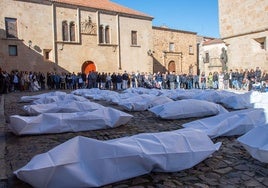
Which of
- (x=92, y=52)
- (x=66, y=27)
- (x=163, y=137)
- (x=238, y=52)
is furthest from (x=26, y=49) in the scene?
(x=163, y=137)

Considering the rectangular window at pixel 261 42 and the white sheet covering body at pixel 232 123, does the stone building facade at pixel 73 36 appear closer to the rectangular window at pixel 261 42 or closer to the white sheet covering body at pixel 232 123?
the rectangular window at pixel 261 42

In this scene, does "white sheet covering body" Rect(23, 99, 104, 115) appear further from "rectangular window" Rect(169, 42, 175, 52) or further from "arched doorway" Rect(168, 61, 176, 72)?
"rectangular window" Rect(169, 42, 175, 52)

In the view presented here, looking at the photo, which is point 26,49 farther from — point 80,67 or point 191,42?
point 191,42

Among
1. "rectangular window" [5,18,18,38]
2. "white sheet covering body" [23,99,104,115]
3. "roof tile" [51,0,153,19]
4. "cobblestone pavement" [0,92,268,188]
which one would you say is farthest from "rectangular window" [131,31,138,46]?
"cobblestone pavement" [0,92,268,188]

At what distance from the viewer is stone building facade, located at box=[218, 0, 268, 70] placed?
19.5m

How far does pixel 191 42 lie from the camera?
1508 inches

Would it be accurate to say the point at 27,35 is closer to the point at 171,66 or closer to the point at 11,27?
the point at 11,27

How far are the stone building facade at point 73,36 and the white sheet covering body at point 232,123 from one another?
2160 cm

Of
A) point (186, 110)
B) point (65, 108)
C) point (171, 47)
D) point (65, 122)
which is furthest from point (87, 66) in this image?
point (65, 122)

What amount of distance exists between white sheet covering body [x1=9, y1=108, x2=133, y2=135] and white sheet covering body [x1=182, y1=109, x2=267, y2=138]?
5.95ft

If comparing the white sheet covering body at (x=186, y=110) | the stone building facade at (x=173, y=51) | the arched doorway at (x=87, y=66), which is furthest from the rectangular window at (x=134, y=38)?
the white sheet covering body at (x=186, y=110)

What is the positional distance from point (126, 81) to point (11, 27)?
10.2 meters

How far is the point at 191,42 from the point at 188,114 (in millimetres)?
31516

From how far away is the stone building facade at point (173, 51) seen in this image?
34.7 metres
